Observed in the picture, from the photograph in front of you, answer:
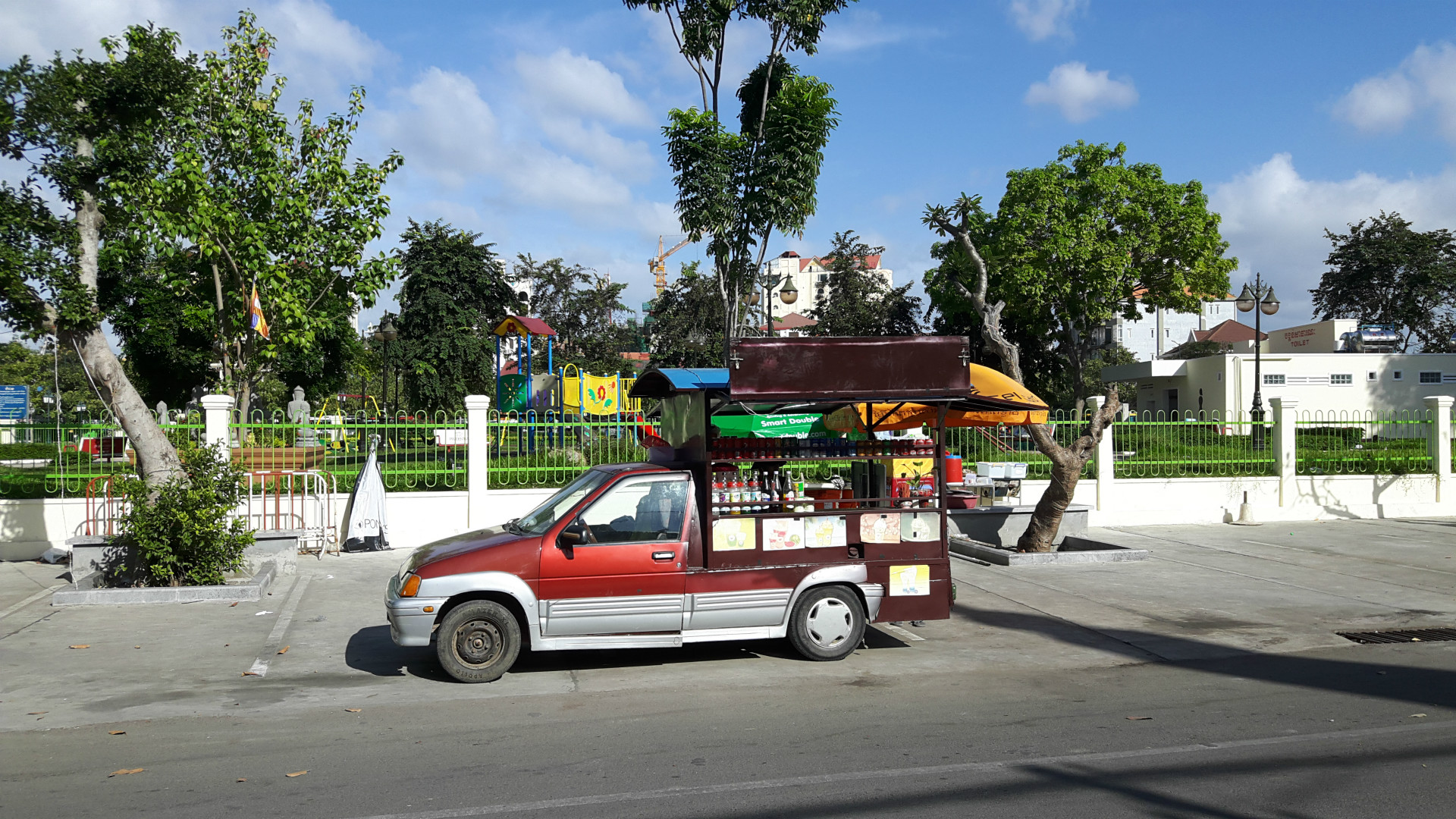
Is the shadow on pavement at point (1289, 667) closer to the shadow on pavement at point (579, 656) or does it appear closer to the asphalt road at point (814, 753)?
the asphalt road at point (814, 753)

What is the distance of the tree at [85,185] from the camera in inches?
426

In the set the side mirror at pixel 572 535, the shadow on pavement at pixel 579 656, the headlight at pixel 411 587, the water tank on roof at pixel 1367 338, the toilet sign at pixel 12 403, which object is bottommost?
the shadow on pavement at pixel 579 656

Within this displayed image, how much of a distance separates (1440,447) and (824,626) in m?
17.1

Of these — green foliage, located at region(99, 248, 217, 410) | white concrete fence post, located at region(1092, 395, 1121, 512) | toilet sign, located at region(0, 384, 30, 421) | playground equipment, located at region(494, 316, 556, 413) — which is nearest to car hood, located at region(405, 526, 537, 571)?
white concrete fence post, located at region(1092, 395, 1121, 512)

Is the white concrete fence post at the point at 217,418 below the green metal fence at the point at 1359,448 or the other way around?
the other way around

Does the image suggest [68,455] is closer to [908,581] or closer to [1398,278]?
[908,581]

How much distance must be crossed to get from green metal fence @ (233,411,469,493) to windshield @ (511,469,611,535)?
279 inches

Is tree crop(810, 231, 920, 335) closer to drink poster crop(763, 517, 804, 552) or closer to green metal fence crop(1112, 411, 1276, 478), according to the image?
green metal fence crop(1112, 411, 1276, 478)

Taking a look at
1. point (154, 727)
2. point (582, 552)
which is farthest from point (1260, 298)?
point (154, 727)

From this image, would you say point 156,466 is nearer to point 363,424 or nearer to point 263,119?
point 363,424

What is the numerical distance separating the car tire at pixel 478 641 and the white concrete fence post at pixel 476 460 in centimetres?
782

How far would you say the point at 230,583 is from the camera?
1121cm

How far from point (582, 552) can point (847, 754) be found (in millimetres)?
2747

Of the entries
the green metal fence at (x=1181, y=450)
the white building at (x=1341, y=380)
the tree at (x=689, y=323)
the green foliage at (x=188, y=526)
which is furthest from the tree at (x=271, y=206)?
the white building at (x=1341, y=380)
